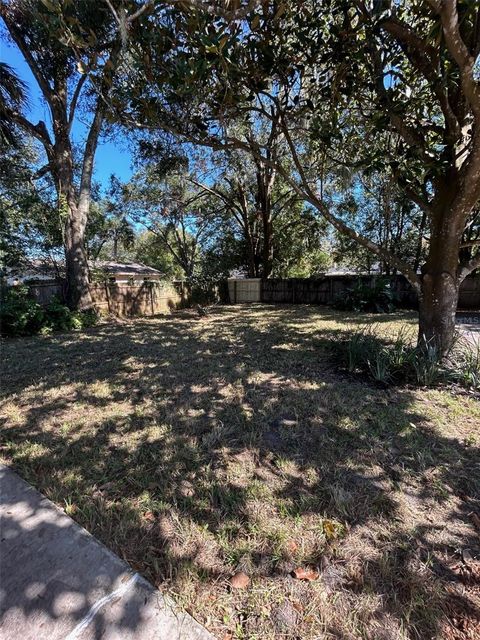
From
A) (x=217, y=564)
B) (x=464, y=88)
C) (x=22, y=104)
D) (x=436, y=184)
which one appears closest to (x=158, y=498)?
(x=217, y=564)

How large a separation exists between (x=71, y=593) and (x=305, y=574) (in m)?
0.96

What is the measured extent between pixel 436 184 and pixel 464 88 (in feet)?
3.70

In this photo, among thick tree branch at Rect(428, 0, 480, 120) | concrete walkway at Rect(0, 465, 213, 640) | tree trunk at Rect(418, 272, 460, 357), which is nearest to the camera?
concrete walkway at Rect(0, 465, 213, 640)

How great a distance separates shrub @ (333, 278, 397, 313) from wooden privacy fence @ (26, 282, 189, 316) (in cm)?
634

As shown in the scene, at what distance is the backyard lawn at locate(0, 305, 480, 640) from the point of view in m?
1.19

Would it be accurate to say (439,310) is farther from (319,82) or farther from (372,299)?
(372,299)

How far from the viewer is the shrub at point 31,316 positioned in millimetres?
6340

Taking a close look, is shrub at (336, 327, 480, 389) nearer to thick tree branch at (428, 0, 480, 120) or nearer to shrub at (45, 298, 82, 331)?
thick tree branch at (428, 0, 480, 120)

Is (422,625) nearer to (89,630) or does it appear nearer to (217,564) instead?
(217,564)

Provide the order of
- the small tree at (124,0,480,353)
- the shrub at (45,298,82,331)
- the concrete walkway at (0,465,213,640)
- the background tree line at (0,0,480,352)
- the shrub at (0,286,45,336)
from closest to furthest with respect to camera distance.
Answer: the concrete walkway at (0,465,213,640) → the background tree line at (0,0,480,352) → the small tree at (124,0,480,353) → the shrub at (0,286,45,336) → the shrub at (45,298,82,331)

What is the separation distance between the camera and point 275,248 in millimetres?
15859

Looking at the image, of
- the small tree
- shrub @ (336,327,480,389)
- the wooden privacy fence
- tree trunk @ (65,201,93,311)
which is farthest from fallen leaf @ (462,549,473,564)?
the wooden privacy fence

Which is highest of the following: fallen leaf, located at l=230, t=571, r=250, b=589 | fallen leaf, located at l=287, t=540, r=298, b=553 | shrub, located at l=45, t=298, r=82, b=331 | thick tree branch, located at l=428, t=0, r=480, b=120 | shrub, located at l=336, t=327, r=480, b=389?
thick tree branch, located at l=428, t=0, r=480, b=120

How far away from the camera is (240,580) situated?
4.17 feet
